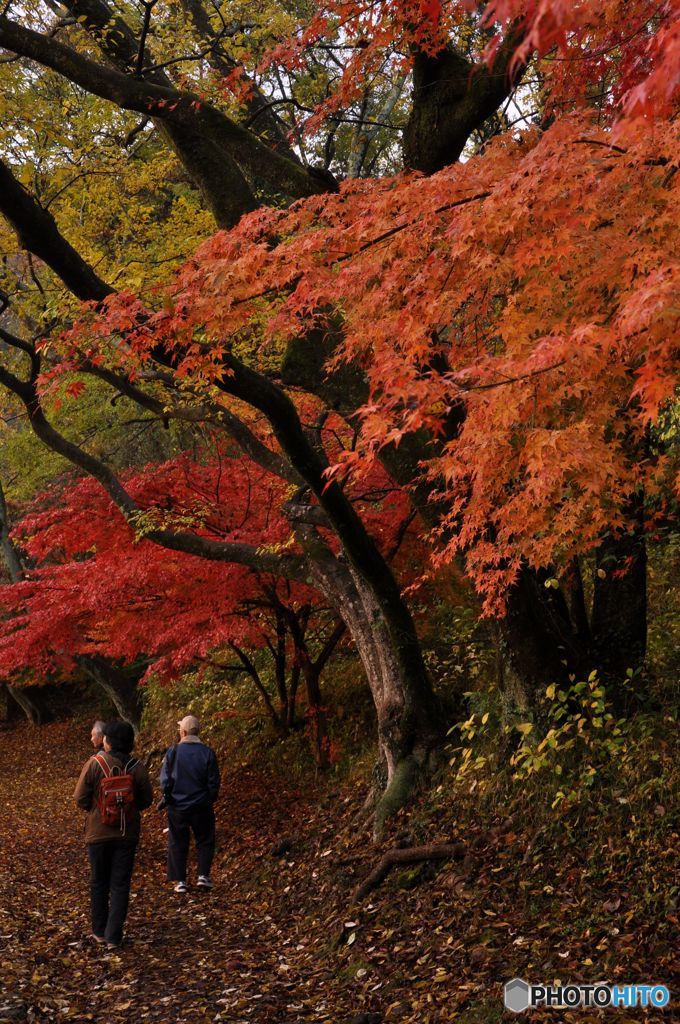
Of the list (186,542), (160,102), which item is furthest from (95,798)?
(160,102)

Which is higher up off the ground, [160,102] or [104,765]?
[160,102]

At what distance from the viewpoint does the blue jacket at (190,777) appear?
711cm

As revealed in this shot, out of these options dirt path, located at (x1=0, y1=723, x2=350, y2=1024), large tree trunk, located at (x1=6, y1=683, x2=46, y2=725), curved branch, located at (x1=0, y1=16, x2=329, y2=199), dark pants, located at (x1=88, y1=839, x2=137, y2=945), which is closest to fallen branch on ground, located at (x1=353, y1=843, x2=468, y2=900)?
dirt path, located at (x1=0, y1=723, x2=350, y2=1024)

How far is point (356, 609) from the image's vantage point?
25.1 feet

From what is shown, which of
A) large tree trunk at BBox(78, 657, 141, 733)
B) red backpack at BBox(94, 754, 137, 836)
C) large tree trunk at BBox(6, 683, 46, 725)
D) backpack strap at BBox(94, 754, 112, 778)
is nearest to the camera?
red backpack at BBox(94, 754, 137, 836)

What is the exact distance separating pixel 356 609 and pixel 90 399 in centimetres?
970

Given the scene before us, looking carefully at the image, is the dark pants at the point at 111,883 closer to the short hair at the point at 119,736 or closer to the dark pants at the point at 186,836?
the short hair at the point at 119,736

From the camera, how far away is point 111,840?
587cm

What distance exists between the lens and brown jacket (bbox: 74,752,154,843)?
231 inches

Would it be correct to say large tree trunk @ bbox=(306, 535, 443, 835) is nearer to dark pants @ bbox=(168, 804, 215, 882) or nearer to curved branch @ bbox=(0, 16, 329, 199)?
dark pants @ bbox=(168, 804, 215, 882)

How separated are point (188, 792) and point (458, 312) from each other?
4.72 meters

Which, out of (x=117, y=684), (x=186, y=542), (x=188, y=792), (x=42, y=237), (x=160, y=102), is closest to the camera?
(x=42, y=237)

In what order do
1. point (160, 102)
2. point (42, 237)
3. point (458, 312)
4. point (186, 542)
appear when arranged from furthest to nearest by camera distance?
point (186, 542) < point (160, 102) < point (458, 312) < point (42, 237)

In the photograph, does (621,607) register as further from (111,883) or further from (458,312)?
(111,883)
